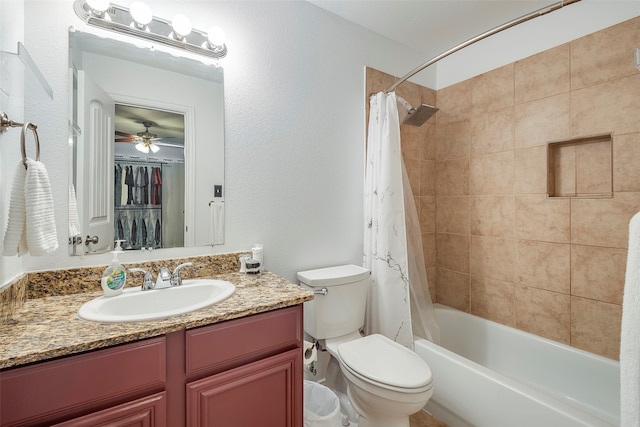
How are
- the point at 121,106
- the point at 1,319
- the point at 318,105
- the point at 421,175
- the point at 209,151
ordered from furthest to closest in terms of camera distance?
1. the point at 421,175
2. the point at 318,105
3. the point at 209,151
4. the point at 121,106
5. the point at 1,319

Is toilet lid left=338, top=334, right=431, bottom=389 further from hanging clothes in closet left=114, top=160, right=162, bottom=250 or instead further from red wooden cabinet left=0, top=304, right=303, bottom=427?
hanging clothes in closet left=114, top=160, right=162, bottom=250

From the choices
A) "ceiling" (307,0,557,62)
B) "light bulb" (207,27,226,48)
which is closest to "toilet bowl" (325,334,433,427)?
"light bulb" (207,27,226,48)

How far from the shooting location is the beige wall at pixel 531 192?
154cm

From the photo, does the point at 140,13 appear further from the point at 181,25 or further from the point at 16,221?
the point at 16,221

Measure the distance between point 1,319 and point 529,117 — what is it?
270 cm

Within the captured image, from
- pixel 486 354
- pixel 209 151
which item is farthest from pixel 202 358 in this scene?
pixel 486 354

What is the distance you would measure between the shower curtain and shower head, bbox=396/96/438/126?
0.13 m

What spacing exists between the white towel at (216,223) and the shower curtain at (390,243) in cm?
93

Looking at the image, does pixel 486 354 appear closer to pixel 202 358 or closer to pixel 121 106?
pixel 202 358

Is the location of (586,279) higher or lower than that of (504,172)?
lower

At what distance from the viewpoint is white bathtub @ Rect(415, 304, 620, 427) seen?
1.26 metres

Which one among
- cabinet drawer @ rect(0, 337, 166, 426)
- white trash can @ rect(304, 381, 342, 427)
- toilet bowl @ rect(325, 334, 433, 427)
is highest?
cabinet drawer @ rect(0, 337, 166, 426)

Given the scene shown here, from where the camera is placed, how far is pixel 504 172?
78.8 inches

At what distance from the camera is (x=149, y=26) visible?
1320mm
